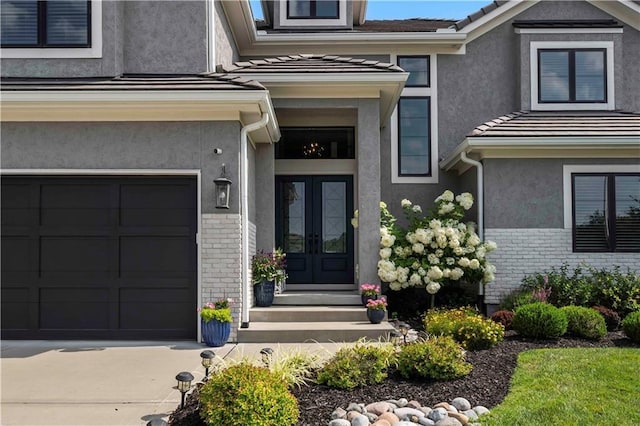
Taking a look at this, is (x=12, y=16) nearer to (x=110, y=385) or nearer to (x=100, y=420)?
(x=110, y=385)

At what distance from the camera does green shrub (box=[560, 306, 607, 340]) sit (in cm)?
805

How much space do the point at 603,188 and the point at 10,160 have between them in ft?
34.3

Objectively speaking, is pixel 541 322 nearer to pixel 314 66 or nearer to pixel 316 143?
pixel 314 66

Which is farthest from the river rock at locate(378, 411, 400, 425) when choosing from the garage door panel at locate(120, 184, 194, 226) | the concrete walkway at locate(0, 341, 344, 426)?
the garage door panel at locate(120, 184, 194, 226)

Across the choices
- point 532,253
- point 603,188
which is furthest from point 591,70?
point 532,253

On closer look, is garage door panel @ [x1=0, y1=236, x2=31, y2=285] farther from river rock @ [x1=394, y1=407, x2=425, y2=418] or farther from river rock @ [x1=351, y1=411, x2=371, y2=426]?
river rock @ [x1=394, y1=407, x2=425, y2=418]

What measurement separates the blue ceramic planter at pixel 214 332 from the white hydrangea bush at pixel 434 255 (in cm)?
319

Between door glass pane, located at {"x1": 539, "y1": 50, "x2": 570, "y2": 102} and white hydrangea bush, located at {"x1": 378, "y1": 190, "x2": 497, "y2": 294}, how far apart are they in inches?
150

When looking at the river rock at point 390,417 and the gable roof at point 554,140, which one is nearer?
the river rock at point 390,417

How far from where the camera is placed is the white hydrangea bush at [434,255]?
10.2 metres

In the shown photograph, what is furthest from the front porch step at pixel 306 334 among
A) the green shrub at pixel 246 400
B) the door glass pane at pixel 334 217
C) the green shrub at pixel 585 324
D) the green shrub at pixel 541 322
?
the green shrub at pixel 246 400

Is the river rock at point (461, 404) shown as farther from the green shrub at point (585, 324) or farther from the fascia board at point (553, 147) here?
the fascia board at point (553, 147)

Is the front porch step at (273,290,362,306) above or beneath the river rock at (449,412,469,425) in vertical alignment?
above

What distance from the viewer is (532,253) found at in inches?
420
